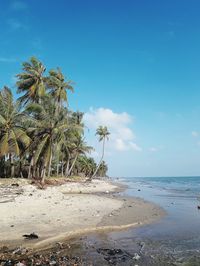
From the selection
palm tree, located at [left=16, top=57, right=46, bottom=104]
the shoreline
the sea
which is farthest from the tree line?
the sea

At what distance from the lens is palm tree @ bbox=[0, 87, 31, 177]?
31155 millimetres

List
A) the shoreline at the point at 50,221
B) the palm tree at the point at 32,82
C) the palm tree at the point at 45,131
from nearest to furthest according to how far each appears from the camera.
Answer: the shoreline at the point at 50,221, the palm tree at the point at 45,131, the palm tree at the point at 32,82

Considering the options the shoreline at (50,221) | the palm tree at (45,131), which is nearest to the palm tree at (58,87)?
the palm tree at (45,131)

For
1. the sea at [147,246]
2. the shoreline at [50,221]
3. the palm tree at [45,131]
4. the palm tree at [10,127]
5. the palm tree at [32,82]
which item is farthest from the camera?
the palm tree at [32,82]

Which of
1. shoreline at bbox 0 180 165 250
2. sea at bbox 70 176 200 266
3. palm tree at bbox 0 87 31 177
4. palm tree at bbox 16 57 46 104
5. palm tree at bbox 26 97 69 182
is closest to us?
sea at bbox 70 176 200 266

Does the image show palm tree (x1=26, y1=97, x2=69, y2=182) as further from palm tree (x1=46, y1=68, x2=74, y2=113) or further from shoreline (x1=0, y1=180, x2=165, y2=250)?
shoreline (x1=0, y1=180, x2=165, y2=250)

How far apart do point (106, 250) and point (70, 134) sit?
32.6 meters

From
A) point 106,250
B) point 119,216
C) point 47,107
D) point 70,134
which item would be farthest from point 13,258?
point 70,134

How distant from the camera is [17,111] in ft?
110

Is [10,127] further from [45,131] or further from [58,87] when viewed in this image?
[58,87]

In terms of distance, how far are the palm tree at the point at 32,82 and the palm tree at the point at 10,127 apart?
559 centimetres

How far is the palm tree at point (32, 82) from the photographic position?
128 ft

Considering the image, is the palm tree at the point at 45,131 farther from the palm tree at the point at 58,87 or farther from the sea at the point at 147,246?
the sea at the point at 147,246

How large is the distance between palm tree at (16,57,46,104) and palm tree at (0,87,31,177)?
559cm
